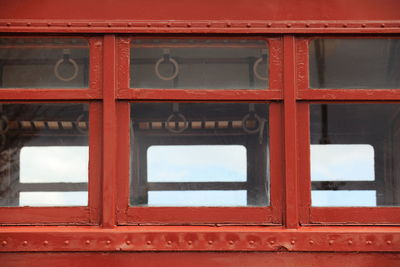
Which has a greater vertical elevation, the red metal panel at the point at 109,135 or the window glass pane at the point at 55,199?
the red metal panel at the point at 109,135

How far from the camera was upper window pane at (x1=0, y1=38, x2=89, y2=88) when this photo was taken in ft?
7.88

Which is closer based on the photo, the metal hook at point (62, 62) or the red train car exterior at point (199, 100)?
the red train car exterior at point (199, 100)

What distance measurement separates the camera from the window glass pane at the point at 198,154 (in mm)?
2432

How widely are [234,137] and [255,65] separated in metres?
0.51

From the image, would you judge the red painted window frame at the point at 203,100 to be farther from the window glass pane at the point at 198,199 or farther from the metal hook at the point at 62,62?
the metal hook at the point at 62,62

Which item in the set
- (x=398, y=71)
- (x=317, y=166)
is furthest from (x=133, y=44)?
(x=398, y=71)

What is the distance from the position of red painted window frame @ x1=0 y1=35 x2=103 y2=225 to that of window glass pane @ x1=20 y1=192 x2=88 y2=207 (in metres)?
0.02

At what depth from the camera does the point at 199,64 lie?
2371 millimetres

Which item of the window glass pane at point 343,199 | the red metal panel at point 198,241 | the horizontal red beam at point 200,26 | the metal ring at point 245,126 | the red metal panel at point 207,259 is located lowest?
the red metal panel at point 207,259

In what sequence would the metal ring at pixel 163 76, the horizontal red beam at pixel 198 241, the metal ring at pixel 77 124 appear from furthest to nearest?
the metal ring at pixel 77 124, the metal ring at pixel 163 76, the horizontal red beam at pixel 198 241

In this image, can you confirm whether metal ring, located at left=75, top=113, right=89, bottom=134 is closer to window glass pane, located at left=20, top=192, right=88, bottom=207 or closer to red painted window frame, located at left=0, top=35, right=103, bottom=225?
red painted window frame, located at left=0, top=35, right=103, bottom=225
